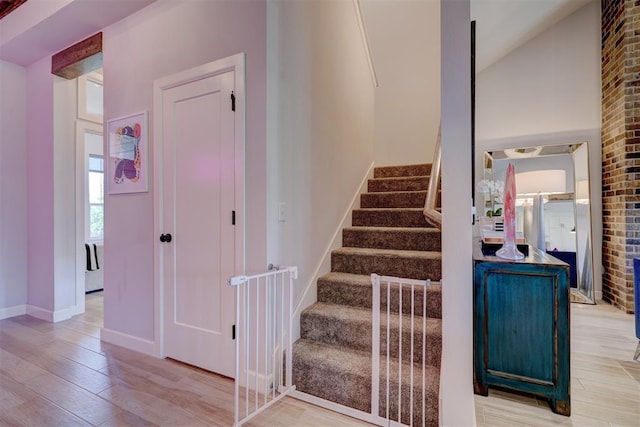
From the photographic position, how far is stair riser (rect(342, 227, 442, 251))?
2.65 metres

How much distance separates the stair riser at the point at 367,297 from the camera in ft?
6.99

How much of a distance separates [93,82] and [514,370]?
6.12 m

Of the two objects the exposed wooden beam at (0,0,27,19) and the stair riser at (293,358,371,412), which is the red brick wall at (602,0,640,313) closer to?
the stair riser at (293,358,371,412)

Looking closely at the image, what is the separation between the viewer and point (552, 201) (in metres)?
3.84

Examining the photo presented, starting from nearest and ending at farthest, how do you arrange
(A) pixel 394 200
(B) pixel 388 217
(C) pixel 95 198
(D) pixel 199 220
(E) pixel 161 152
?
(D) pixel 199 220, (E) pixel 161 152, (B) pixel 388 217, (A) pixel 394 200, (C) pixel 95 198

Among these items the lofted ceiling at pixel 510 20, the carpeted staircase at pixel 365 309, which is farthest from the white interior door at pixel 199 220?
the lofted ceiling at pixel 510 20

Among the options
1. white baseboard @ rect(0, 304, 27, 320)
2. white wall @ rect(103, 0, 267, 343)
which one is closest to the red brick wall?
white wall @ rect(103, 0, 267, 343)

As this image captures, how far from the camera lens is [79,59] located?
3.12 metres

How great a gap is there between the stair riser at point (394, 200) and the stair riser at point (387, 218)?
0.26 meters

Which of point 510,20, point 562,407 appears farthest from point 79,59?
point 562,407

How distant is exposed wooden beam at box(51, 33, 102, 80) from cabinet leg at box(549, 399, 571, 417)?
4.62 m

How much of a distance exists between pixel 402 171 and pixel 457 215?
246 centimetres

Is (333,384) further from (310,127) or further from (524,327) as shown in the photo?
(310,127)

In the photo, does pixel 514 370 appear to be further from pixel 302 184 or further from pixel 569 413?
pixel 302 184
